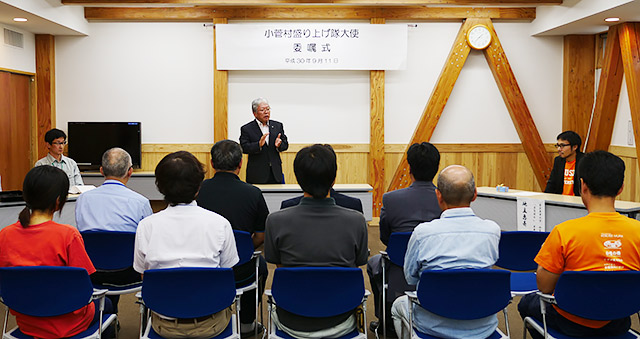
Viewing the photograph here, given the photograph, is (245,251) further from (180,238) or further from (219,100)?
(219,100)

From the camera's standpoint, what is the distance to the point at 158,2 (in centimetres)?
720

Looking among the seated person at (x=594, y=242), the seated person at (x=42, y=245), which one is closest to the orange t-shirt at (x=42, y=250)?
the seated person at (x=42, y=245)

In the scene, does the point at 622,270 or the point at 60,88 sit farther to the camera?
the point at 60,88

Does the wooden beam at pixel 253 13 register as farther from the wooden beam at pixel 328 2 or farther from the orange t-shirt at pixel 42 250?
the orange t-shirt at pixel 42 250

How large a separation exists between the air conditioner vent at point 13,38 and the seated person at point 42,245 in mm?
5336

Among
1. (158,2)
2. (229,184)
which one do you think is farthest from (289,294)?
(158,2)

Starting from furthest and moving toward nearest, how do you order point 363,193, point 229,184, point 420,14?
point 420,14
point 363,193
point 229,184

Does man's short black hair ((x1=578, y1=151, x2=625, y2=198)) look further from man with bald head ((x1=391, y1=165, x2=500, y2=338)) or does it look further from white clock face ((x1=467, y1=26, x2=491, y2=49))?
white clock face ((x1=467, y1=26, x2=491, y2=49))

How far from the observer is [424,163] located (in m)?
3.33

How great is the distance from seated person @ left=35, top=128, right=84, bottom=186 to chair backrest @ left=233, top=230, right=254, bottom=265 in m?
3.07

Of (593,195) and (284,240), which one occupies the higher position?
(593,195)

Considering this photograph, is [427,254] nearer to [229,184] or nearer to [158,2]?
[229,184]

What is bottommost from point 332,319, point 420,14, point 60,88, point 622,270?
point 332,319

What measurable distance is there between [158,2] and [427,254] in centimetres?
602
